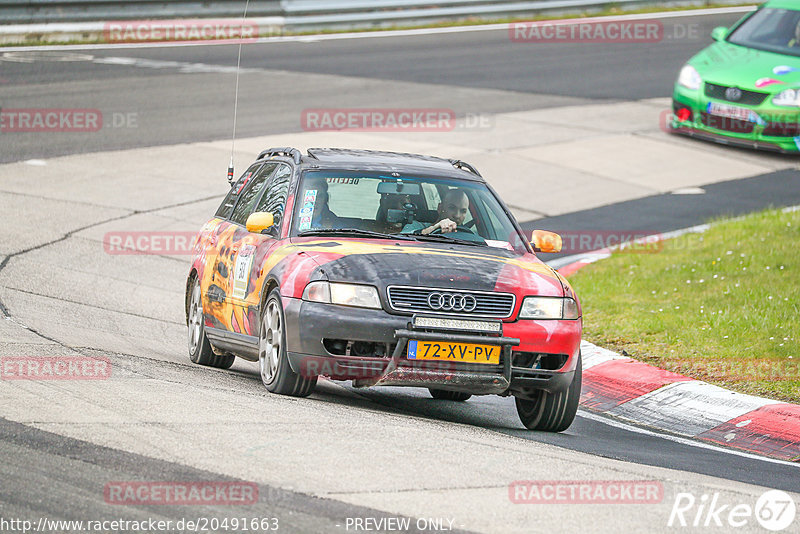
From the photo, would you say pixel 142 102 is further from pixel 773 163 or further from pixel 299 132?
pixel 773 163

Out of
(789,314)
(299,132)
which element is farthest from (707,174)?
(789,314)

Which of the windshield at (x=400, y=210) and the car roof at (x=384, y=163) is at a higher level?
the car roof at (x=384, y=163)

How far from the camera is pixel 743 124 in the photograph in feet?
65.2

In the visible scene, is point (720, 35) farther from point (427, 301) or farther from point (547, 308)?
point (427, 301)

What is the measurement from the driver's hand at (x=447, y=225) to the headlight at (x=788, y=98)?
11.7 m

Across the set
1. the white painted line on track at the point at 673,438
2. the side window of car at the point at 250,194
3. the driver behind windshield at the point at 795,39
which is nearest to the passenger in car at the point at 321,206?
the side window of car at the point at 250,194

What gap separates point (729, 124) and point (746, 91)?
0.70 meters

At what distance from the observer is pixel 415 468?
→ 6270 millimetres

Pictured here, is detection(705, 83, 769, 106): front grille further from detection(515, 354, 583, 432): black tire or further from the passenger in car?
detection(515, 354, 583, 432): black tire

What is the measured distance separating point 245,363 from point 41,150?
8.60 metres

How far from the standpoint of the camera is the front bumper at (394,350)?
24.8 ft

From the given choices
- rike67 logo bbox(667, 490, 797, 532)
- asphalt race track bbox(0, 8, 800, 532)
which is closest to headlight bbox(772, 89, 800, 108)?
asphalt race track bbox(0, 8, 800, 532)

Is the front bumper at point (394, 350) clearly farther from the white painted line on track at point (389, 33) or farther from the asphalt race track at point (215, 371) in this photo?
the white painted line on track at point (389, 33)

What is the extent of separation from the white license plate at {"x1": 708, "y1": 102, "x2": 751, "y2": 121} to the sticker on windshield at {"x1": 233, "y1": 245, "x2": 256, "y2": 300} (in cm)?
1227
